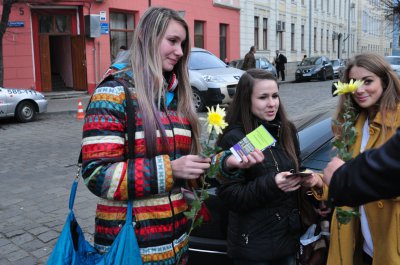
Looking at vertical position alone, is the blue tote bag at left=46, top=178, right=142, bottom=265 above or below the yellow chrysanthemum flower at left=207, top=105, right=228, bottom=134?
below

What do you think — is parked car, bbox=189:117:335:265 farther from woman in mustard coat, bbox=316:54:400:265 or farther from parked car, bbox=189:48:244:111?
parked car, bbox=189:48:244:111

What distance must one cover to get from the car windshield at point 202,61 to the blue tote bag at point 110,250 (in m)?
11.5

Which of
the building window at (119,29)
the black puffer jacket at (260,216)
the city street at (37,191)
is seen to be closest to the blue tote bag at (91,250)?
the black puffer jacket at (260,216)

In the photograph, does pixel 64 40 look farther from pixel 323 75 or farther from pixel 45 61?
pixel 323 75

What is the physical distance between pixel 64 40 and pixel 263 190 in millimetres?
19039

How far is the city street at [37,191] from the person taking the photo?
4.11 m

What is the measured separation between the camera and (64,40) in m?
19.6

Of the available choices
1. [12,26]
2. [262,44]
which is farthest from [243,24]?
[12,26]

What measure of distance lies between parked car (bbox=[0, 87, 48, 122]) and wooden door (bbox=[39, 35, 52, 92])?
6061 millimetres

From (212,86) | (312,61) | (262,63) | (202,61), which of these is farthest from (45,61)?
(312,61)

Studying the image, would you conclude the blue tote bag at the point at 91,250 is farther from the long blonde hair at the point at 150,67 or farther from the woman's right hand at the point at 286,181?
the woman's right hand at the point at 286,181

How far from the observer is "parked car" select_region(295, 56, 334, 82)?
26688 mm

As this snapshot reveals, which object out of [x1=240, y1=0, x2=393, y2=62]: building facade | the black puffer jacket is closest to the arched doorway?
[x1=240, y1=0, x2=393, y2=62]: building facade

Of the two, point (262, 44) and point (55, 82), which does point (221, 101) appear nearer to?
point (55, 82)
